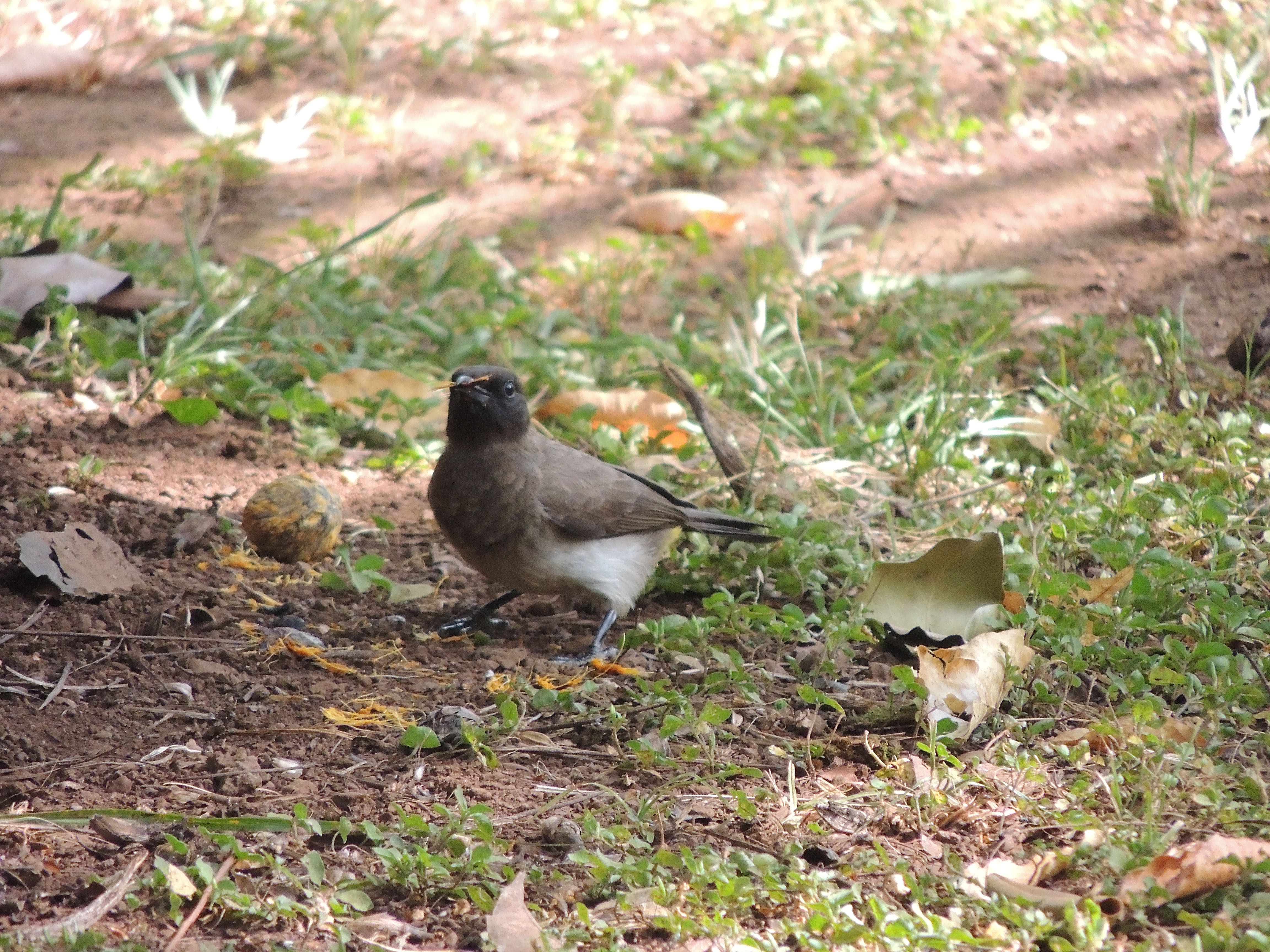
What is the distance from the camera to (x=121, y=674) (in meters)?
4.08

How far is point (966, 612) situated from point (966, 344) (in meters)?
2.65

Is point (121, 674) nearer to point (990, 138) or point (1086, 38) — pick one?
point (990, 138)

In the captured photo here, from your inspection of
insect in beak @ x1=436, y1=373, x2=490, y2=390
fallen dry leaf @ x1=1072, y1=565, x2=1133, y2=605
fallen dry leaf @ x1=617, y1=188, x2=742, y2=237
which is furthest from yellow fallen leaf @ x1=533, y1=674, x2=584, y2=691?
fallen dry leaf @ x1=617, y1=188, x2=742, y2=237

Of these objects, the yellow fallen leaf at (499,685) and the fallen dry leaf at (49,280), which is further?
the fallen dry leaf at (49,280)

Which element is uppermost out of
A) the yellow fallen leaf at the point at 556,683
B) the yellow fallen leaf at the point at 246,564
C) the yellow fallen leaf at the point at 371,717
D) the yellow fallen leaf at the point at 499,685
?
the yellow fallen leaf at the point at 371,717

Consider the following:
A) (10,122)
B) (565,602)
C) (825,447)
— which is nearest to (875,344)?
(825,447)

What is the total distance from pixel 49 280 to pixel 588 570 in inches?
123

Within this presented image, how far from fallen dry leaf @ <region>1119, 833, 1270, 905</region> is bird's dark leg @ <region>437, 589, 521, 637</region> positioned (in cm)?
254

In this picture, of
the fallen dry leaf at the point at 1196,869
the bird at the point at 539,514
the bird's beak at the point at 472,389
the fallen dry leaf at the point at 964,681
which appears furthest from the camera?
the bird's beak at the point at 472,389

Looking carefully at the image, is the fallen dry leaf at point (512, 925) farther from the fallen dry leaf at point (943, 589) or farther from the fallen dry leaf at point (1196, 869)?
the fallen dry leaf at point (943, 589)

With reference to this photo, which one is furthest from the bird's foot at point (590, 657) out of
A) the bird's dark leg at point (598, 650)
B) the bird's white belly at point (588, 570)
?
the bird's white belly at point (588, 570)

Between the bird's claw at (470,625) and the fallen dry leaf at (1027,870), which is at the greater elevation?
the fallen dry leaf at (1027,870)

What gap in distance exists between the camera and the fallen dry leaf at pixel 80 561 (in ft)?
14.4

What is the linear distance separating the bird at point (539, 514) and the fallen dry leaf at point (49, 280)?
2.11 m
